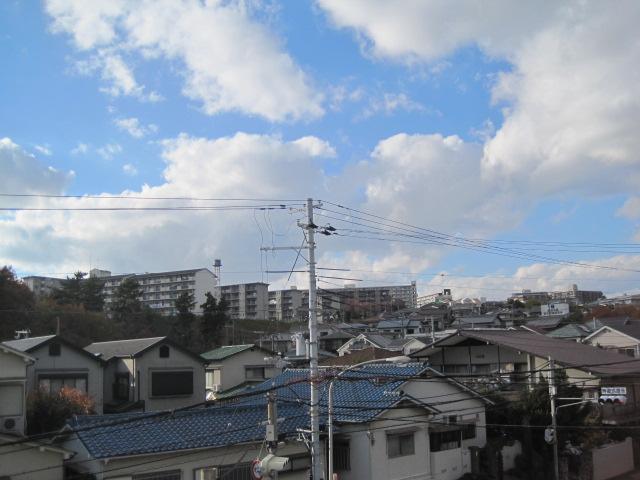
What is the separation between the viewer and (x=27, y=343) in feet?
123

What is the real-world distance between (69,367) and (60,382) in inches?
38.7

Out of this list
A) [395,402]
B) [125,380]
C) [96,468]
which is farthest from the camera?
[125,380]

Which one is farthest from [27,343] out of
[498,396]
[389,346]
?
[389,346]

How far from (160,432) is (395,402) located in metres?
10.4

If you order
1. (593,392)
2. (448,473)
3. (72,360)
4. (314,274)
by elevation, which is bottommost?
(448,473)

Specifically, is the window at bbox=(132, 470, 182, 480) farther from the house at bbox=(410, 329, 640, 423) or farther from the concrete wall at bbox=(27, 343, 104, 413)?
the house at bbox=(410, 329, 640, 423)

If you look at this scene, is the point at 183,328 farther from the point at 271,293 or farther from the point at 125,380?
the point at 271,293

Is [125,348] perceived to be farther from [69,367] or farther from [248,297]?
[248,297]

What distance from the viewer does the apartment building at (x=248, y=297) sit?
424 ft

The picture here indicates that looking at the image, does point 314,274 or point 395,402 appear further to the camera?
point 395,402

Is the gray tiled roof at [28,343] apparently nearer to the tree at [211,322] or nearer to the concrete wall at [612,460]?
the tree at [211,322]

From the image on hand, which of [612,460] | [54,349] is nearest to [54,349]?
[54,349]

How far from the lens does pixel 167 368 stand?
41.0 m

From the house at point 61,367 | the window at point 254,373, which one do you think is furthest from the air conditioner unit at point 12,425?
the window at point 254,373
